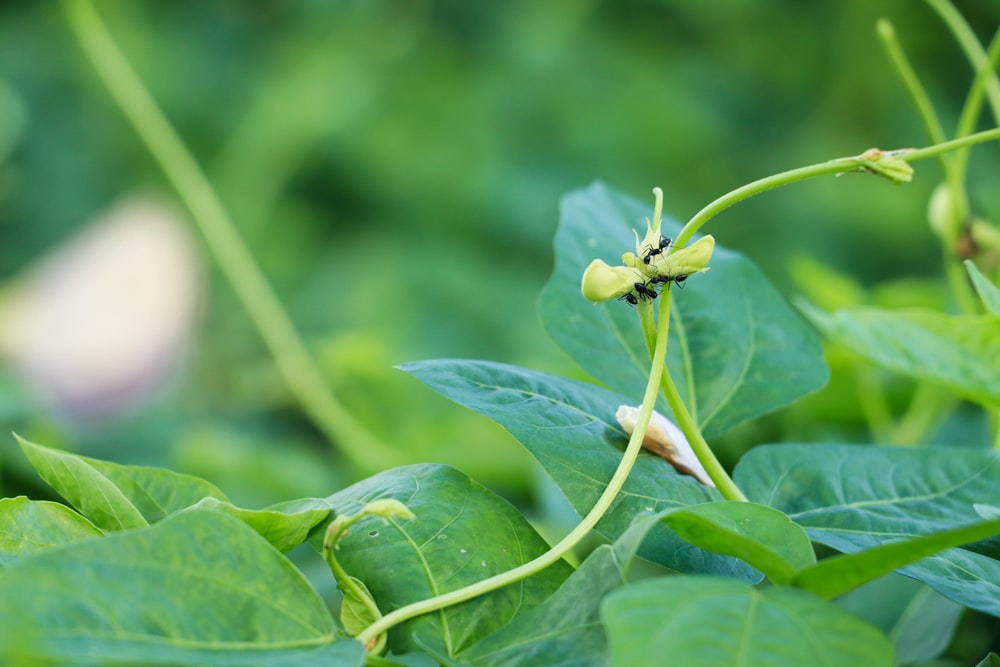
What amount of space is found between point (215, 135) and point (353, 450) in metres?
0.65

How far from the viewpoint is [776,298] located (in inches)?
8.8

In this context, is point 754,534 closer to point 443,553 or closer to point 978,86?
point 443,553

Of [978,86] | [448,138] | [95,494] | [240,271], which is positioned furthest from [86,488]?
[448,138]

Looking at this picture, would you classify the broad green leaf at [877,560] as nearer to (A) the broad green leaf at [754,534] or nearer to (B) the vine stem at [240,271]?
(A) the broad green leaf at [754,534]

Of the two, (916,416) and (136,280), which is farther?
(136,280)

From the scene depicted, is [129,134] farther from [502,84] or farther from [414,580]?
[414,580]

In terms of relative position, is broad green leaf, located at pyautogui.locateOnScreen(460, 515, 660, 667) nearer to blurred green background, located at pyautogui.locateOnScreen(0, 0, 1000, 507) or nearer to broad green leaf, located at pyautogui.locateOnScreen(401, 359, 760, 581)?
broad green leaf, located at pyautogui.locateOnScreen(401, 359, 760, 581)

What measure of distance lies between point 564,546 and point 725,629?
37 millimetres

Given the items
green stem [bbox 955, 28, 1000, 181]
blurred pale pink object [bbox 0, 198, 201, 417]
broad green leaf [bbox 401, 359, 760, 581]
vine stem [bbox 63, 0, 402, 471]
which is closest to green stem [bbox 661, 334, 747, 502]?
broad green leaf [bbox 401, 359, 760, 581]

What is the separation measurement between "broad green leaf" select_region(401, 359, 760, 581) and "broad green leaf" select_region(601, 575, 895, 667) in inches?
1.3

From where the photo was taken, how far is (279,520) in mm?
163

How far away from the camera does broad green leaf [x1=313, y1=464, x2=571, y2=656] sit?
16 cm

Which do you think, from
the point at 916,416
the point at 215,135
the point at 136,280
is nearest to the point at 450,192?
the point at 215,135

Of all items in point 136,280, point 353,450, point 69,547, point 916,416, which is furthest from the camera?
point 136,280
